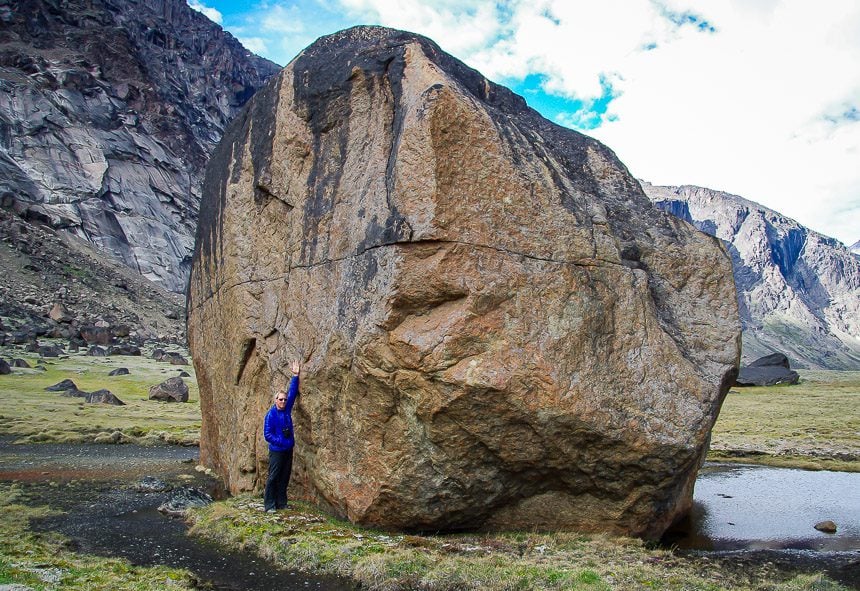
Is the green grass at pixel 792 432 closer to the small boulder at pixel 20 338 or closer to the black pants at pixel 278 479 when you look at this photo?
the black pants at pixel 278 479

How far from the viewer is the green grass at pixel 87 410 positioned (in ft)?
90.6

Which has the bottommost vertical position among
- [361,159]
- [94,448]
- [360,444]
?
[94,448]

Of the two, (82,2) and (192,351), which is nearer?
(192,351)

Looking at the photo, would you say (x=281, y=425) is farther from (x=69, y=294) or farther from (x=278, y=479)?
(x=69, y=294)

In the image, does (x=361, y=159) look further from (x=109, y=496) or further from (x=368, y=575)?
(x=109, y=496)

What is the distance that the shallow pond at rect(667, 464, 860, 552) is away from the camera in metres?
13.5

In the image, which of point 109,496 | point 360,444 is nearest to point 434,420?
point 360,444

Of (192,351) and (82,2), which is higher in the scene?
(82,2)

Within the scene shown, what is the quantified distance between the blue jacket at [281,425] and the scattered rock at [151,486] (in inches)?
204

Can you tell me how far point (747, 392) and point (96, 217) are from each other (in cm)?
10848

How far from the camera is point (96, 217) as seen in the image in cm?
12019

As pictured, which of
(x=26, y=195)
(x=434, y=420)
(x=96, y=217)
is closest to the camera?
(x=434, y=420)

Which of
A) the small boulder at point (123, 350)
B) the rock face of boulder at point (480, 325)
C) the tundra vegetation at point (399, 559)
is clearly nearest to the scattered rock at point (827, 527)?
the rock face of boulder at point (480, 325)

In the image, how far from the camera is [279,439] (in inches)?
561
